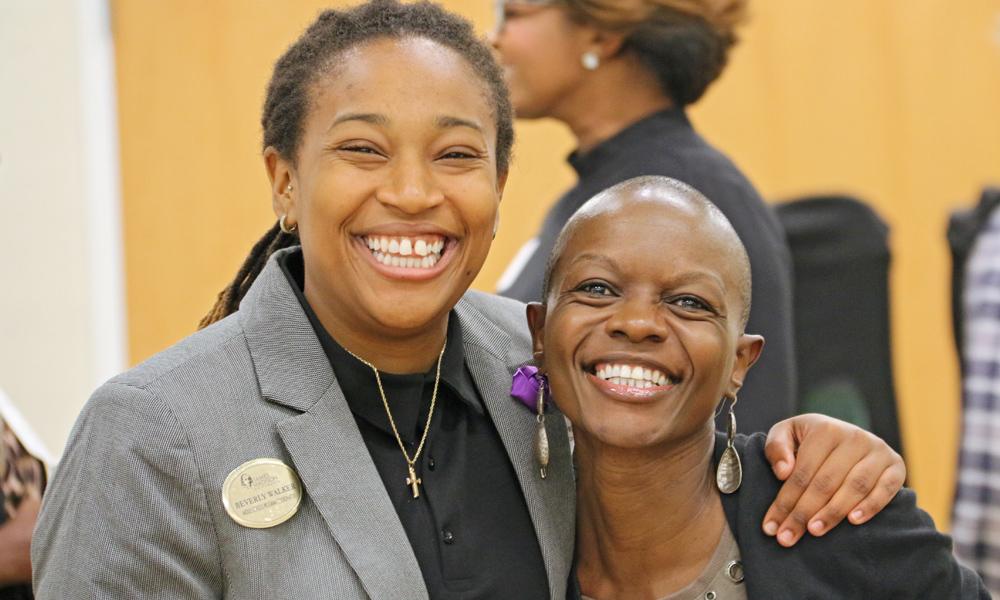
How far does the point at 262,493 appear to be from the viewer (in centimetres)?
166

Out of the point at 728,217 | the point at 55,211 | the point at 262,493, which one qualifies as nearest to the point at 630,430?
the point at 262,493

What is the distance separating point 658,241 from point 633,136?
3.45ft

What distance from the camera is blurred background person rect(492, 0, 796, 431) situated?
Result: 8.63 feet

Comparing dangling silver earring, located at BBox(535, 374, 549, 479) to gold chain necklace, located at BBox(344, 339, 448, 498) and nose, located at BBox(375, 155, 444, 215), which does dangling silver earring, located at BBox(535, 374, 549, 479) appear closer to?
gold chain necklace, located at BBox(344, 339, 448, 498)

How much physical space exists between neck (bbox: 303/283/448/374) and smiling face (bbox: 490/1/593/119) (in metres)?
1.24

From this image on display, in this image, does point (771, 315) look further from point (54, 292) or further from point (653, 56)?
point (54, 292)

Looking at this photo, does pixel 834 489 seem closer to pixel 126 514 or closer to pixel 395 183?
pixel 395 183

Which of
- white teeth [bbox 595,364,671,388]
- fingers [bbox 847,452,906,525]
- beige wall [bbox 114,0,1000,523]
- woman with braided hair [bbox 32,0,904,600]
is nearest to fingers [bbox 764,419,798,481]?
woman with braided hair [bbox 32,0,904,600]

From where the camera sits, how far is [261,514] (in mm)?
1641

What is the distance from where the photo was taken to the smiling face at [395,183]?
1773 millimetres

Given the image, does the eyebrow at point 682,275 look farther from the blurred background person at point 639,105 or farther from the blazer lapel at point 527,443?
the blurred background person at point 639,105

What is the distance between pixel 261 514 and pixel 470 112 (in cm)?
62

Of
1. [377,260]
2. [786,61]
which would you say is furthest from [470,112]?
[786,61]

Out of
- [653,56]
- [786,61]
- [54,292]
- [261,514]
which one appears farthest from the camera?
[786,61]
